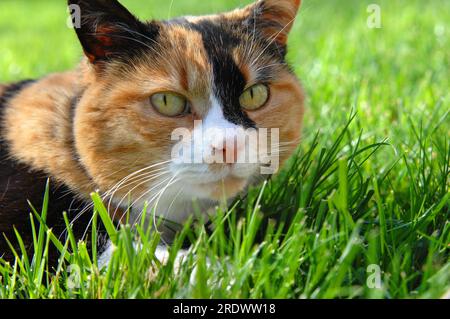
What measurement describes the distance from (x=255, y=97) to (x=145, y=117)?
37 cm

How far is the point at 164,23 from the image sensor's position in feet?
6.72

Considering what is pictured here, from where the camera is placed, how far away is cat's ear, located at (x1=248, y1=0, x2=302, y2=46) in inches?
82.2

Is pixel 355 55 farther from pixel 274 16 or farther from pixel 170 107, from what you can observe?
pixel 170 107

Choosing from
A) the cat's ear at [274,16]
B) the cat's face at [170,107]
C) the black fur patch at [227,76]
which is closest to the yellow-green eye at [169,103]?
the cat's face at [170,107]

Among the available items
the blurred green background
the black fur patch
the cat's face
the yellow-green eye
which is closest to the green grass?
the blurred green background

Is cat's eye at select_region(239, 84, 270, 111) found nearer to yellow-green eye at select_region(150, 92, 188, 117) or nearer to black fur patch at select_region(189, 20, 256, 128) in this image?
black fur patch at select_region(189, 20, 256, 128)

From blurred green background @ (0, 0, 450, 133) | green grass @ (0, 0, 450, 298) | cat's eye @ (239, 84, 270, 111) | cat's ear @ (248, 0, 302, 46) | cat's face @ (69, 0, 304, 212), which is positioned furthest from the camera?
blurred green background @ (0, 0, 450, 133)

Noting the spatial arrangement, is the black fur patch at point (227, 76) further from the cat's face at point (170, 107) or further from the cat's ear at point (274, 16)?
the cat's ear at point (274, 16)

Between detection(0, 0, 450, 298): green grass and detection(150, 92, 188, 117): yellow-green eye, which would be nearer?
detection(0, 0, 450, 298): green grass

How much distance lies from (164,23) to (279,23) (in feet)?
1.35

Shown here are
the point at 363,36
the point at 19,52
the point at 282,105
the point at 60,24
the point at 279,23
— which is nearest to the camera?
the point at 282,105

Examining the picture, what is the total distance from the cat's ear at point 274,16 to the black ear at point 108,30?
0.37 m
